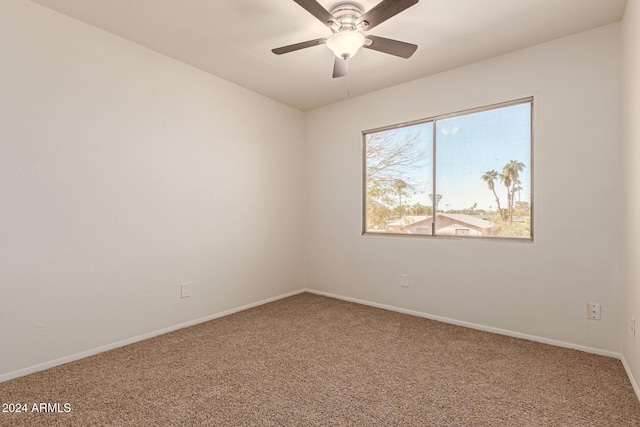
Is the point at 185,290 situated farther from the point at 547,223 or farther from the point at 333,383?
the point at 547,223

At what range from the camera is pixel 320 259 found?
4086 millimetres

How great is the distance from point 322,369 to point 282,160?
251 cm

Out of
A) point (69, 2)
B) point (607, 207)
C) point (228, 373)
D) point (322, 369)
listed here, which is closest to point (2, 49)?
point (69, 2)

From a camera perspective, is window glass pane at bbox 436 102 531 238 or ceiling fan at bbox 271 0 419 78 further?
window glass pane at bbox 436 102 531 238

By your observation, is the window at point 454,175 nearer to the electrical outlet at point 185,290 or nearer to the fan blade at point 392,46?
the fan blade at point 392,46

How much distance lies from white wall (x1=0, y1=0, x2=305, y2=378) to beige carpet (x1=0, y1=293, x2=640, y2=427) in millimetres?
341

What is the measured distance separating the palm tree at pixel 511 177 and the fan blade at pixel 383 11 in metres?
1.68

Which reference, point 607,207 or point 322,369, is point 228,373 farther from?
point 607,207

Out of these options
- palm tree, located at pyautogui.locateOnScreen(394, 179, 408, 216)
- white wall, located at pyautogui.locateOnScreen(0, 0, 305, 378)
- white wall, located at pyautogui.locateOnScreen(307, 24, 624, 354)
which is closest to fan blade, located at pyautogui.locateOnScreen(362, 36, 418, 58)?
white wall, located at pyautogui.locateOnScreen(307, 24, 624, 354)

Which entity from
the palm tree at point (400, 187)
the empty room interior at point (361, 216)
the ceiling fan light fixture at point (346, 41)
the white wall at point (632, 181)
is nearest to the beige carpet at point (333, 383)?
the empty room interior at point (361, 216)

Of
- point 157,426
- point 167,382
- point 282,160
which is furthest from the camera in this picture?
point 282,160

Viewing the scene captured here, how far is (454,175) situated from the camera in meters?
3.13

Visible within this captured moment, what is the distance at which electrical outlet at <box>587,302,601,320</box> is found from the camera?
235 cm

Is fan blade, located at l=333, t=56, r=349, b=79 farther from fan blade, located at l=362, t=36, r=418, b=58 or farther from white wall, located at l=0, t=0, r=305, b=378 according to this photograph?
white wall, located at l=0, t=0, r=305, b=378
